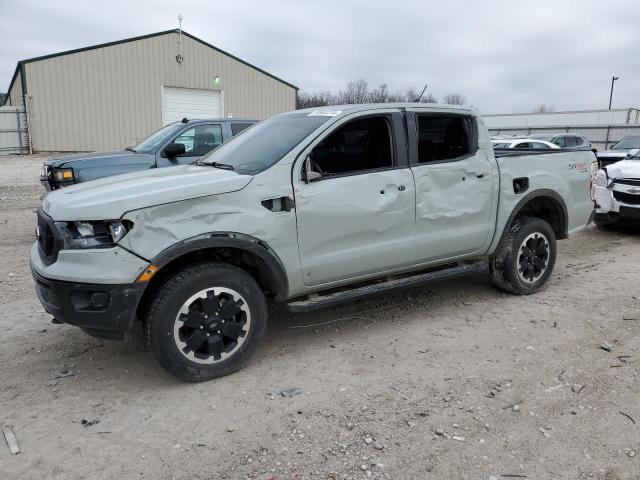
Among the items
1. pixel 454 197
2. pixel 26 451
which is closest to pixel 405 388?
pixel 454 197

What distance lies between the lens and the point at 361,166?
426 cm

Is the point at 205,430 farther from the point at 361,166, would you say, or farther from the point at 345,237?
the point at 361,166

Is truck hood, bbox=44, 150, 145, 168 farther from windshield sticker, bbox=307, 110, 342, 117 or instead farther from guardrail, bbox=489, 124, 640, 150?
guardrail, bbox=489, 124, 640, 150

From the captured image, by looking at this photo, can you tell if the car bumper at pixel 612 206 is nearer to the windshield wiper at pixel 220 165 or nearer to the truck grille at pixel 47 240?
the windshield wiper at pixel 220 165

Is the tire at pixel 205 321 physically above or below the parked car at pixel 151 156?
below

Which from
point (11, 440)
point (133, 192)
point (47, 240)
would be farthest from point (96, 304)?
point (11, 440)

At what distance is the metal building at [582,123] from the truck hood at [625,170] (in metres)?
24.9

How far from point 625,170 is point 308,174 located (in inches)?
280

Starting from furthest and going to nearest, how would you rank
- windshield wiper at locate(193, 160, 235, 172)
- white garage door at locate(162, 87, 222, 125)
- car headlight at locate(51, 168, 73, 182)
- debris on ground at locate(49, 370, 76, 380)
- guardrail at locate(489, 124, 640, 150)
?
guardrail at locate(489, 124, 640, 150)
white garage door at locate(162, 87, 222, 125)
car headlight at locate(51, 168, 73, 182)
windshield wiper at locate(193, 160, 235, 172)
debris on ground at locate(49, 370, 76, 380)

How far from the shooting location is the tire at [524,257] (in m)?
5.24

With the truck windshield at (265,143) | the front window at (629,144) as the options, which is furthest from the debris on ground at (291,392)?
the front window at (629,144)

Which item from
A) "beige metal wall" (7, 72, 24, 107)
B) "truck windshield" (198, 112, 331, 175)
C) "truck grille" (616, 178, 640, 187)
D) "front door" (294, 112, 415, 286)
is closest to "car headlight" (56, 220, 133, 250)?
"truck windshield" (198, 112, 331, 175)

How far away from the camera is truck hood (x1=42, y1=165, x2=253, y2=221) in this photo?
128 inches

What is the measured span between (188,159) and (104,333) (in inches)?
196
